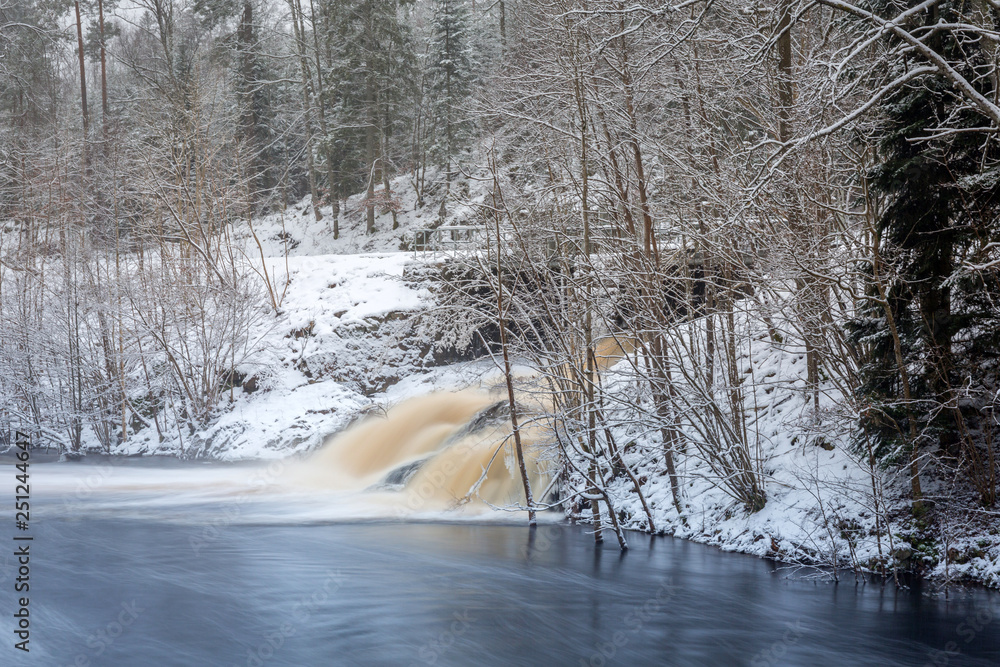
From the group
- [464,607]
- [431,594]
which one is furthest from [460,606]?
[431,594]

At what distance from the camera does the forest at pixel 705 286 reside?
8.56 meters

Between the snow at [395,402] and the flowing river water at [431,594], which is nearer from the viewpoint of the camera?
the flowing river water at [431,594]

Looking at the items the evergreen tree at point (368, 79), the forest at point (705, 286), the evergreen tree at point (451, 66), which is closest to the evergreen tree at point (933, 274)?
the forest at point (705, 286)

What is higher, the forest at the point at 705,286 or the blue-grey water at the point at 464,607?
the forest at the point at 705,286

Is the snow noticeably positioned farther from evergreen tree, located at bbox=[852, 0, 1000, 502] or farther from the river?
evergreen tree, located at bbox=[852, 0, 1000, 502]

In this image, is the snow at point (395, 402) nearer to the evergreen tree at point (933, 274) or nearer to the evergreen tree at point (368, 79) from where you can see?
the evergreen tree at point (933, 274)

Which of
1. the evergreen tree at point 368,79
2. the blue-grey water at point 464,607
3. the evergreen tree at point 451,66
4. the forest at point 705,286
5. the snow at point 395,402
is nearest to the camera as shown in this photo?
the blue-grey water at point 464,607

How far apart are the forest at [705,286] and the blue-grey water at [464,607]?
78cm

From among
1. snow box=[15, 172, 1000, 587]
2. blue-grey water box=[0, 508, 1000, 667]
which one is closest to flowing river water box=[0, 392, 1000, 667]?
blue-grey water box=[0, 508, 1000, 667]

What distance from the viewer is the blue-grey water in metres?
7.71

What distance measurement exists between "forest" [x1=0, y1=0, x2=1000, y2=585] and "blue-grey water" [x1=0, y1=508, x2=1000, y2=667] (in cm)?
78

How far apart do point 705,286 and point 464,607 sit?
594cm

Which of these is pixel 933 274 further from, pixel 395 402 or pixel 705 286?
pixel 395 402

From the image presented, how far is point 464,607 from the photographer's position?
9.12 m
